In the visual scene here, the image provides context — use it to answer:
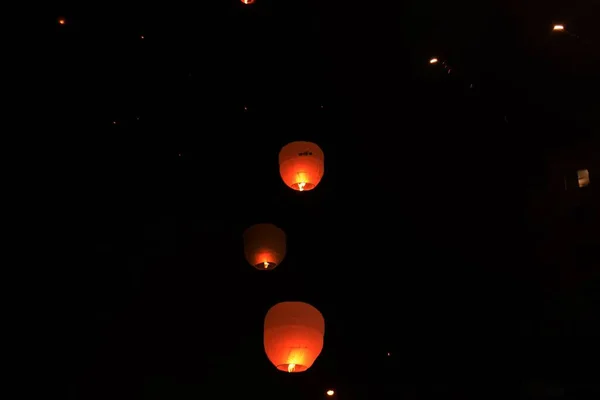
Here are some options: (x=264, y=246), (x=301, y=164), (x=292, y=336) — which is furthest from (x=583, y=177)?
(x=292, y=336)

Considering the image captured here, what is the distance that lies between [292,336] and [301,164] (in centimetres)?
97

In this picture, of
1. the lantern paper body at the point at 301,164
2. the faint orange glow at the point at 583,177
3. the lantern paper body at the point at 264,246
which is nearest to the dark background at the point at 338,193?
the faint orange glow at the point at 583,177

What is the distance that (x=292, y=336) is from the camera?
10.2 ft

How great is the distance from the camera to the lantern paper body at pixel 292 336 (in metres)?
3.10

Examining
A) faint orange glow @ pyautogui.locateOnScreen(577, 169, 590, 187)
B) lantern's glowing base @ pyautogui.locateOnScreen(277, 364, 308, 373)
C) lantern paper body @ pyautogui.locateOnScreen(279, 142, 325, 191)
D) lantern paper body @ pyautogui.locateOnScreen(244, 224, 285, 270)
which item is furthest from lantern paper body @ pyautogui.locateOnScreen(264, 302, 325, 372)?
faint orange glow @ pyautogui.locateOnScreen(577, 169, 590, 187)

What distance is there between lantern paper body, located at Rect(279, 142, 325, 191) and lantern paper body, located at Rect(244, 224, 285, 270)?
30cm

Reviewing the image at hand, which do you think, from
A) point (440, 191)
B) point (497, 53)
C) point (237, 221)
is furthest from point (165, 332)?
point (497, 53)

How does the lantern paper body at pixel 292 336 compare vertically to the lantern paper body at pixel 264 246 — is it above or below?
below

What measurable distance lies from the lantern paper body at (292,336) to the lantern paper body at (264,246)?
0.47 meters

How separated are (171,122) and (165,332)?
136 centimetres

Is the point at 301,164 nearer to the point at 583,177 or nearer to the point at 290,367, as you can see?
the point at 290,367

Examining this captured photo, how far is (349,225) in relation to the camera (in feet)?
15.6

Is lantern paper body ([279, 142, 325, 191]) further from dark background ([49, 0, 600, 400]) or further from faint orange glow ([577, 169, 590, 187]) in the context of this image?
faint orange glow ([577, 169, 590, 187])

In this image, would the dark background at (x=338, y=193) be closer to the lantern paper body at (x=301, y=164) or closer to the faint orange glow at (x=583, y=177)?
the faint orange glow at (x=583, y=177)
